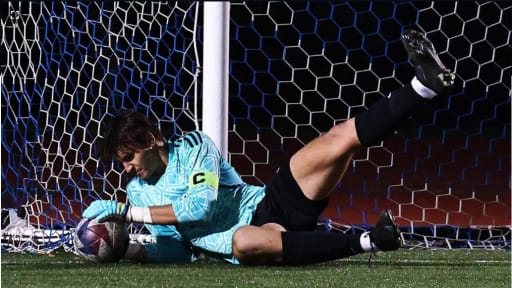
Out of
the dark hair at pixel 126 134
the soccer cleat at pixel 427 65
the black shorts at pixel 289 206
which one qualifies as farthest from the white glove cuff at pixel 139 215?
the soccer cleat at pixel 427 65

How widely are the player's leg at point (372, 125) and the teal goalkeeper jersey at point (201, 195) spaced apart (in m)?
0.33

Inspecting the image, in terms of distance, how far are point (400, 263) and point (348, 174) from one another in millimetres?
4651

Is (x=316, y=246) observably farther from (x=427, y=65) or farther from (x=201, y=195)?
(x=427, y=65)

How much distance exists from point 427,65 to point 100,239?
1.42 m

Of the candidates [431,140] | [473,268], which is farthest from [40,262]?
[431,140]

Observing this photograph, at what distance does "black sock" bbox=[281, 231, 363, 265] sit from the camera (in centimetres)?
389

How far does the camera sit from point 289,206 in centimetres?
409

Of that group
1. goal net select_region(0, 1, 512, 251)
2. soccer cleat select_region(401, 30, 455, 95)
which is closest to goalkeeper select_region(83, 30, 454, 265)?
soccer cleat select_region(401, 30, 455, 95)

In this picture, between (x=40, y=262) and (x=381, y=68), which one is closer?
(x=40, y=262)

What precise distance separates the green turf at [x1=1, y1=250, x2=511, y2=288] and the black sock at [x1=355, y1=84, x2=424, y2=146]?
53cm

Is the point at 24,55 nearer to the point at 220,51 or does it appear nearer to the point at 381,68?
the point at 220,51

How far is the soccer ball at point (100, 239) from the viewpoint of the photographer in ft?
13.3

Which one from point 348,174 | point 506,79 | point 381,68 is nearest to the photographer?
point 348,174

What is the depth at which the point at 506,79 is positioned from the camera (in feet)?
37.9
